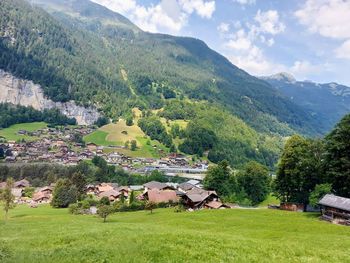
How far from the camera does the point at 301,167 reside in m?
68.3

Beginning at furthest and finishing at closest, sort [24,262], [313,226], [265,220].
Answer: [265,220], [313,226], [24,262]

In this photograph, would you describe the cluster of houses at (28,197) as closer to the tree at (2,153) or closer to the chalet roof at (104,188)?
the chalet roof at (104,188)

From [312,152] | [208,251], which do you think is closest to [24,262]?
[208,251]

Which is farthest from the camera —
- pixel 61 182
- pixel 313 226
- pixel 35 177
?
pixel 35 177

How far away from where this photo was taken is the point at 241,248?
26641mm

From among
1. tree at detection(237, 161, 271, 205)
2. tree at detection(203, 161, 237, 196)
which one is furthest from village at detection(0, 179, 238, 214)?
tree at detection(237, 161, 271, 205)

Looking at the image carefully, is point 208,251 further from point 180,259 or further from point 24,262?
point 24,262

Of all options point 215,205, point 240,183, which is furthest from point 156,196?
point 240,183

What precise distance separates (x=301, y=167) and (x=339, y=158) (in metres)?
10.7

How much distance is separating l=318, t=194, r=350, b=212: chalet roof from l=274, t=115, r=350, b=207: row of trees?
192 inches

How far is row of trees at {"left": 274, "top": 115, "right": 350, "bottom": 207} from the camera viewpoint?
58.1 metres

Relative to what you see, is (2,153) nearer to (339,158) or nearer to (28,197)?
(28,197)

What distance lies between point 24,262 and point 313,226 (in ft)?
119

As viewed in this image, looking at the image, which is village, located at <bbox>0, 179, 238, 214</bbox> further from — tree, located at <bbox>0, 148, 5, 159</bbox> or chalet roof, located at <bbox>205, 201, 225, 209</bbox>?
tree, located at <bbox>0, 148, 5, 159</bbox>
